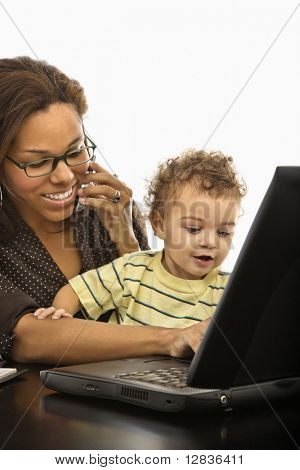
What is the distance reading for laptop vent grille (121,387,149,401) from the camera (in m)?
0.97

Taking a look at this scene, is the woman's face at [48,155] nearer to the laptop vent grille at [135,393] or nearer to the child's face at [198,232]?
the child's face at [198,232]

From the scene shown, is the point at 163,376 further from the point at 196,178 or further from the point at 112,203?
the point at 112,203

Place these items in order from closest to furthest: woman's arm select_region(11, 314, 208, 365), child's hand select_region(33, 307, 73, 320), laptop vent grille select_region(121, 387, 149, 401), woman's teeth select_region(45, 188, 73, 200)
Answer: laptop vent grille select_region(121, 387, 149, 401) → woman's arm select_region(11, 314, 208, 365) → child's hand select_region(33, 307, 73, 320) → woman's teeth select_region(45, 188, 73, 200)

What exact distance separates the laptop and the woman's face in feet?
3.12

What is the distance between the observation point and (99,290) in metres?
1.76

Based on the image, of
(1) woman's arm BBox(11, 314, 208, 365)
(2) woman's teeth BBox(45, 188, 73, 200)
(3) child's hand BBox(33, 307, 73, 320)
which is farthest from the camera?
(2) woman's teeth BBox(45, 188, 73, 200)

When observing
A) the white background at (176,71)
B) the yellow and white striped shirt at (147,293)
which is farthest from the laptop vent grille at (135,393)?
the white background at (176,71)

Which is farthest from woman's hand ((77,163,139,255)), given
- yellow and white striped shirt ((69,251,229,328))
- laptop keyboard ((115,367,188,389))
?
laptop keyboard ((115,367,188,389))

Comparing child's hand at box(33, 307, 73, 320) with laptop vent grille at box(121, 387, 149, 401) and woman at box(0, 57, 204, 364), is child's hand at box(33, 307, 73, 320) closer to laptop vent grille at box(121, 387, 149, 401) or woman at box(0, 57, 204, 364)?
woman at box(0, 57, 204, 364)

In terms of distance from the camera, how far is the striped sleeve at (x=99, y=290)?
1754 millimetres

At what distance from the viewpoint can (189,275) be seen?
1.76 m

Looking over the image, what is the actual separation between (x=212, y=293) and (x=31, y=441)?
0.93 metres

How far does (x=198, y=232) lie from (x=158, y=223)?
0.73ft

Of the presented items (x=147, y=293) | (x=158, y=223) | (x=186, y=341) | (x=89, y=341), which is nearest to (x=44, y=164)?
(x=158, y=223)
